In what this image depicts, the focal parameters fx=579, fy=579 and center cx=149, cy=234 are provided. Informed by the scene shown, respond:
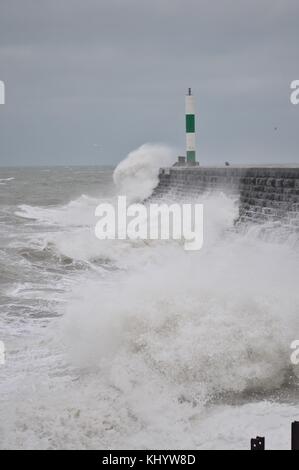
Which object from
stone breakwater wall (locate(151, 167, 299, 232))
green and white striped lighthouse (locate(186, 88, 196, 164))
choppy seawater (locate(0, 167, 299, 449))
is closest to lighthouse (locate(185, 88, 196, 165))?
green and white striped lighthouse (locate(186, 88, 196, 164))

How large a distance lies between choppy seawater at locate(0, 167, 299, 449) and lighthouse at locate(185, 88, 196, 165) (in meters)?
12.5

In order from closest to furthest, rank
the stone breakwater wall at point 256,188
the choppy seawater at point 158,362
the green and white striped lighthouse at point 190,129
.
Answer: the choppy seawater at point 158,362 → the stone breakwater wall at point 256,188 → the green and white striped lighthouse at point 190,129

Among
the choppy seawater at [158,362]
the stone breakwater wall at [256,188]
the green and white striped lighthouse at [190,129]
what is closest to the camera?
the choppy seawater at [158,362]

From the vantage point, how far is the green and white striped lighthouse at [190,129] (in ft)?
64.5

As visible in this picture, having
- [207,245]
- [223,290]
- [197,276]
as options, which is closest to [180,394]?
[223,290]

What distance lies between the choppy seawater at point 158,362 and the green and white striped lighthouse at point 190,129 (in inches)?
490

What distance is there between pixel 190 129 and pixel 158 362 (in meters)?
15.7

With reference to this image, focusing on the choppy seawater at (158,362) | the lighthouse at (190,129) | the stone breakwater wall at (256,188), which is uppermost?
the lighthouse at (190,129)

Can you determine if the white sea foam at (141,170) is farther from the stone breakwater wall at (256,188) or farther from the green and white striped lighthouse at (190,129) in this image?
the stone breakwater wall at (256,188)

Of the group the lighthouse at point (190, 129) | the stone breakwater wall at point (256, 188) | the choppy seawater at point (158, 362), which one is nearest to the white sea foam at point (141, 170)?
the lighthouse at point (190, 129)

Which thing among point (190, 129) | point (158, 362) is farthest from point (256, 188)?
point (190, 129)

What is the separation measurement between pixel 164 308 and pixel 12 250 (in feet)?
21.8

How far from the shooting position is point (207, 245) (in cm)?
1159

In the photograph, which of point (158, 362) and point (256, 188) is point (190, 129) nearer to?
point (256, 188)
